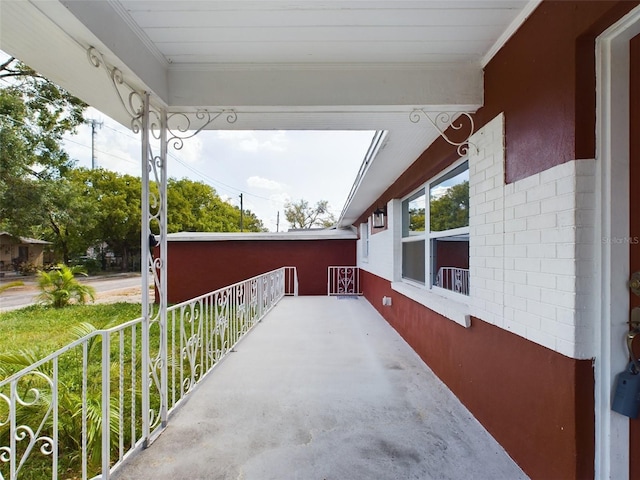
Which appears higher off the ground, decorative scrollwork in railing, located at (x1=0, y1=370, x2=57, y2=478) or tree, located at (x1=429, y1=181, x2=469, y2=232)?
tree, located at (x1=429, y1=181, x2=469, y2=232)

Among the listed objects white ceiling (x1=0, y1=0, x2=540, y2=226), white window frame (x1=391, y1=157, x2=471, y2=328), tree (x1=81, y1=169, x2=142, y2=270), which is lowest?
white window frame (x1=391, y1=157, x2=471, y2=328)

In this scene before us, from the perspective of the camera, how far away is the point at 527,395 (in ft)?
5.74

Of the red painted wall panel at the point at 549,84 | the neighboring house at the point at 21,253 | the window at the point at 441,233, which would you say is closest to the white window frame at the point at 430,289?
the window at the point at 441,233

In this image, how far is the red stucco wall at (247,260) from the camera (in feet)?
35.0

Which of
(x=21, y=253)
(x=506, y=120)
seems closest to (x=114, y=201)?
(x=21, y=253)

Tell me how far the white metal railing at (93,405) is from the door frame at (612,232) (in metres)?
2.37

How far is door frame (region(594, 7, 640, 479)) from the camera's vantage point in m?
1.40

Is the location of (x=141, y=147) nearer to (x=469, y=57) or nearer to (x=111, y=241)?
(x=469, y=57)

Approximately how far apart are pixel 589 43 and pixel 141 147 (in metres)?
2.46

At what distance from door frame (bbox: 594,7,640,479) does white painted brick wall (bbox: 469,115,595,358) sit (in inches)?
1.6

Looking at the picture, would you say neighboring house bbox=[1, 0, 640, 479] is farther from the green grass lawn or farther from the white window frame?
the green grass lawn

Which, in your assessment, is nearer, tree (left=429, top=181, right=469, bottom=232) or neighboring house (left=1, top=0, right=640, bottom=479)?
neighboring house (left=1, top=0, right=640, bottom=479)

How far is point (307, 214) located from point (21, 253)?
77.7 feet

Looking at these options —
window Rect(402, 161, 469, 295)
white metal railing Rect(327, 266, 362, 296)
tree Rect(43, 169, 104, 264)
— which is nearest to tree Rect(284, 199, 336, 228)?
tree Rect(43, 169, 104, 264)
